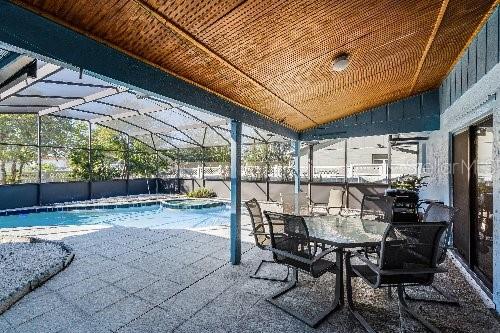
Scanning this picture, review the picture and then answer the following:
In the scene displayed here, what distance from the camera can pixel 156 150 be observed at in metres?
15.0

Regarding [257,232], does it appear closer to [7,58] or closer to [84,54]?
[84,54]

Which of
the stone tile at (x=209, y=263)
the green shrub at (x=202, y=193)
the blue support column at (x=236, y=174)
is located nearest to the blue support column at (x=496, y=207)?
the blue support column at (x=236, y=174)

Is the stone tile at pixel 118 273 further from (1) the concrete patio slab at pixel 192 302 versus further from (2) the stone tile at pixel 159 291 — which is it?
(2) the stone tile at pixel 159 291

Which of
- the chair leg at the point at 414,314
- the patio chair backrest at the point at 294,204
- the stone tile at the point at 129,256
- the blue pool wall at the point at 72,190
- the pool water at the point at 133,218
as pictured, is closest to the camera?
the chair leg at the point at 414,314

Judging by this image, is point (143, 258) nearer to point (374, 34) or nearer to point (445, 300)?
point (445, 300)

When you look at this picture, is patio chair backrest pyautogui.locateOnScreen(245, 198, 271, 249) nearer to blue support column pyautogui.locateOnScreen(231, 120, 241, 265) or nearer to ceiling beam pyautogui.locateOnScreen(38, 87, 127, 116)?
blue support column pyautogui.locateOnScreen(231, 120, 241, 265)

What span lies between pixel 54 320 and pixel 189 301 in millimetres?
1374

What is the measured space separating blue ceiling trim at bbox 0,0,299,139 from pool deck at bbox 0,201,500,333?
8.10 ft

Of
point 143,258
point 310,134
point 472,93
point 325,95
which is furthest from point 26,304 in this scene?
point 310,134

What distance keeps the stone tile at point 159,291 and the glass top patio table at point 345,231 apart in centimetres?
193

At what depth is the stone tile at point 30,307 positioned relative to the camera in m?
2.76

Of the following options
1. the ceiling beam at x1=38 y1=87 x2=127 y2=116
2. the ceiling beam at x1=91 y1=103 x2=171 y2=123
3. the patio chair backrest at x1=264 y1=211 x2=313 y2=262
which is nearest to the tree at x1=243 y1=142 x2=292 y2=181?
the ceiling beam at x1=91 y1=103 x2=171 y2=123

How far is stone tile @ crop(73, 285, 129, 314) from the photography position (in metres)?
2.98

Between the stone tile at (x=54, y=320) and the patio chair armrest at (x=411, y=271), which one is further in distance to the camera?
the stone tile at (x=54, y=320)
